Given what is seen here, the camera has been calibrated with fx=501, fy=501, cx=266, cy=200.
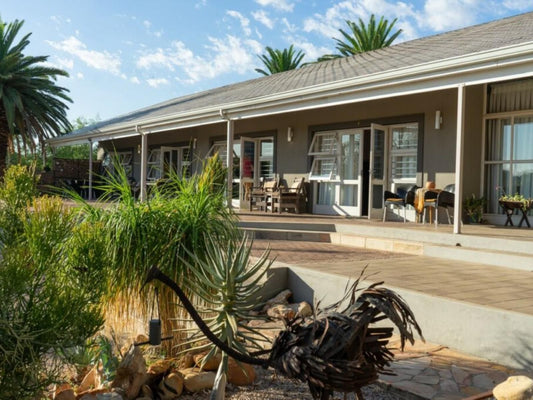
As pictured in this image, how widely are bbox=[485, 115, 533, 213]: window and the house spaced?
0.02 meters

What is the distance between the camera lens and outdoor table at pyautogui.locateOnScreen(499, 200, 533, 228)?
849 centimetres

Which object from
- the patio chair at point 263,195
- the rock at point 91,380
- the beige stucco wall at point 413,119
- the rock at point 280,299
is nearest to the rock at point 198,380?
the rock at point 91,380

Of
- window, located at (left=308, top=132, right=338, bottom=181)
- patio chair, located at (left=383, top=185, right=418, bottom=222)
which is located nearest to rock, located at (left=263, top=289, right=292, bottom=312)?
patio chair, located at (left=383, top=185, right=418, bottom=222)

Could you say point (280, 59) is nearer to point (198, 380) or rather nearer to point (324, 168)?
point (324, 168)

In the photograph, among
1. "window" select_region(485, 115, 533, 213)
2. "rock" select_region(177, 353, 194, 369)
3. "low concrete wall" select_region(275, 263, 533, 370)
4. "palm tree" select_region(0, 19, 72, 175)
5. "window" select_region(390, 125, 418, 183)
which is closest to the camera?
"low concrete wall" select_region(275, 263, 533, 370)

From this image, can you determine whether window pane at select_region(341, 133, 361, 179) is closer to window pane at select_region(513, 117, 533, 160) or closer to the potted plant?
the potted plant

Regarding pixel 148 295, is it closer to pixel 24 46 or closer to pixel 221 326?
pixel 221 326

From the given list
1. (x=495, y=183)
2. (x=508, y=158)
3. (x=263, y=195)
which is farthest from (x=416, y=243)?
(x=263, y=195)

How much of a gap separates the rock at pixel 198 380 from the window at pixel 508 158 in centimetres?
769

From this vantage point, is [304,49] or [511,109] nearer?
[511,109]

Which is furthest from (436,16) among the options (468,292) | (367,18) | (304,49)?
(468,292)

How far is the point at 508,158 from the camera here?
930cm

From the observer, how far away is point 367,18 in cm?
2711

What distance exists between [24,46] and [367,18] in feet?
58.0
